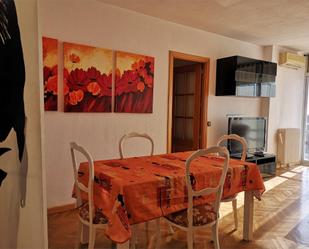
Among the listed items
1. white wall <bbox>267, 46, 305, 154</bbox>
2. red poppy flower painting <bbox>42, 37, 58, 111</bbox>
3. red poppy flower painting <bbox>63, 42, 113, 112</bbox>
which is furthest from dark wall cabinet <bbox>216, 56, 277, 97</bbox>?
red poppy flower painting <bbox>42, 37, 58, 111</bbox>

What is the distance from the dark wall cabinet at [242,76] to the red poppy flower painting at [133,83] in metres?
1.38

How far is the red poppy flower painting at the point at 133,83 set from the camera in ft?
11.1

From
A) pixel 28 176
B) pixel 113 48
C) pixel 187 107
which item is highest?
pixel 113 48

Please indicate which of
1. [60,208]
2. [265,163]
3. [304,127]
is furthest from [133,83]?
[304,127]

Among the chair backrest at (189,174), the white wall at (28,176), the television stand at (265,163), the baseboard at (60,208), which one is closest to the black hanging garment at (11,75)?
the white wall at (28,176)

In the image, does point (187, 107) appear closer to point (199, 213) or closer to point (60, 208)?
point (60, 208)

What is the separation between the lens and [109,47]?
3.29 meters

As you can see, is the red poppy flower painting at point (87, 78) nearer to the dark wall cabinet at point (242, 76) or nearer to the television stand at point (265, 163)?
the dark wall cabinet at point (242, 76)

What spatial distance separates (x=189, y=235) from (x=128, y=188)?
0.59m

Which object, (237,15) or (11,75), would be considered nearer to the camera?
(11,75)

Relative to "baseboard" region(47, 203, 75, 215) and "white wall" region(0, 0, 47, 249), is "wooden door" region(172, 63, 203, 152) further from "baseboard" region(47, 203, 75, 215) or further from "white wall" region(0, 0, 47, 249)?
"white wall" region(0, 0, 47, 249)

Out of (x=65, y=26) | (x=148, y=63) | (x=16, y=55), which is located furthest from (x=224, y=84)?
(x=16, y=55)

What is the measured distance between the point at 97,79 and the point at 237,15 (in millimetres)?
2046

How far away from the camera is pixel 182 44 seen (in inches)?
157
